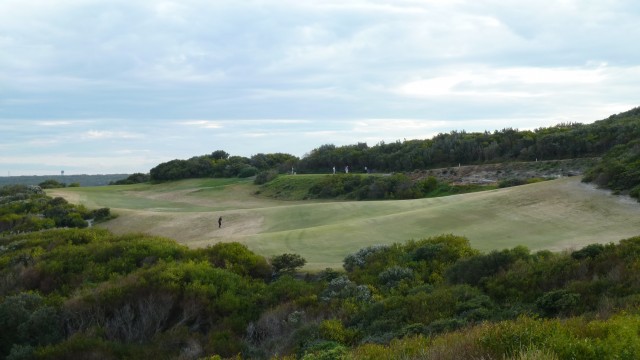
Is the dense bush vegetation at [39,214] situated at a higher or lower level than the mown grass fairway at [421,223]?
higher

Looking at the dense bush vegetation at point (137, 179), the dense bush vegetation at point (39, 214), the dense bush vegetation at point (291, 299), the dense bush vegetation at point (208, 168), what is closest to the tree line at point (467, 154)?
the dense bush vegetation at point (208, 168)

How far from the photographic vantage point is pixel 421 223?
998 inches

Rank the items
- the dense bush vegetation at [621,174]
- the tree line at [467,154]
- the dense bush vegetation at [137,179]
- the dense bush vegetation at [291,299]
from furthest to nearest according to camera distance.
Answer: the dense bush vegetation at [137,179] → the tree line at [467,154] → the dense bush vegetation at [621,174] → the dense bush vegetation at [291,299]

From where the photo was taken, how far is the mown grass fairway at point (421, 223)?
69.8ft

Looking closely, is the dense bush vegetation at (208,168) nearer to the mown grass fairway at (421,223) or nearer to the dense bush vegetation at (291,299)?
the mown grass fairway at (421,223)

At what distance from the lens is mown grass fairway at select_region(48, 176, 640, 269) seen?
21281 mm

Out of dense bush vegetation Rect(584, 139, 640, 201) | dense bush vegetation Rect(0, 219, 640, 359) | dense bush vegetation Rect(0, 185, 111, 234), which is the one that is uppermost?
dense bush vegetation Rect(584, 139, 640, 201)

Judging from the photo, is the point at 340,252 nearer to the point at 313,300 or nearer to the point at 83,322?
the point at 313,300

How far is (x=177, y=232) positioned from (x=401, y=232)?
14143 mm

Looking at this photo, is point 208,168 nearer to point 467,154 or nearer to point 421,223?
point 467,154

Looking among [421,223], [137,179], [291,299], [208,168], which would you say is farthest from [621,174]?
[137,179]

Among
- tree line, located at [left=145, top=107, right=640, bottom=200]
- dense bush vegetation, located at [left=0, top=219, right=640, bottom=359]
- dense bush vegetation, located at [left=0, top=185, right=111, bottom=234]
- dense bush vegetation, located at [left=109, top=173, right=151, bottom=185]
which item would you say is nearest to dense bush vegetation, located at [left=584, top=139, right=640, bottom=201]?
tree line, located at [left=145, top=107, right=640, bottom=200]

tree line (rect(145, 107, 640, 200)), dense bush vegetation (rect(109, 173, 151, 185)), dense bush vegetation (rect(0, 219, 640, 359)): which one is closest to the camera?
dense bush vegetation (rect(0, 219, 640, 359))

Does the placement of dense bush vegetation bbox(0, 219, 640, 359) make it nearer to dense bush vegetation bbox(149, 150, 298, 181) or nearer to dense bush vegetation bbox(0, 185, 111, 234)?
dense bush vegetation bbox(0, 185, 111, 234)
